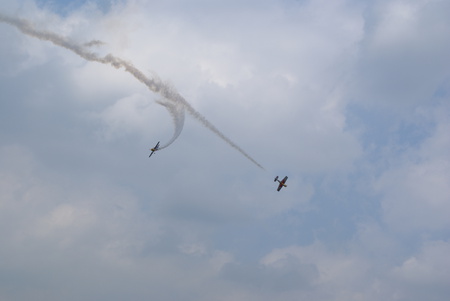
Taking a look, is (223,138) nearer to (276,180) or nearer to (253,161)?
(253,161)

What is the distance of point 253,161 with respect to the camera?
321 feet

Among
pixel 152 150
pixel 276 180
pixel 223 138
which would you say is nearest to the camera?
pixel 223 138

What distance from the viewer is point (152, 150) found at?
115 m

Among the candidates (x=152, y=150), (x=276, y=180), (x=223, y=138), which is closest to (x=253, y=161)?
(x=223, y=138)

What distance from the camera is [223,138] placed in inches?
3787

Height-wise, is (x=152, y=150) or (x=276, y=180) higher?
(x=276, y=180)

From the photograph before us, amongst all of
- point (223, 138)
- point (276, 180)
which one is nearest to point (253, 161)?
point (223, 138)

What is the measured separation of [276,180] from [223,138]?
168ft

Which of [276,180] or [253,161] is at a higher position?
[276,180]

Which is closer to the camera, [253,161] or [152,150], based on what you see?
[253,161]

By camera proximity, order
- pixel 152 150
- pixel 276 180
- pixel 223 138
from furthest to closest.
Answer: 1. pixel 276 180
2. pixel 152 150
3. pixel 223 138

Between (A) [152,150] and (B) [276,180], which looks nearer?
(A) [152,150]

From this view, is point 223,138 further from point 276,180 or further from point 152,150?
point 276,180

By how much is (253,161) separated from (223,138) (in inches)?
303
